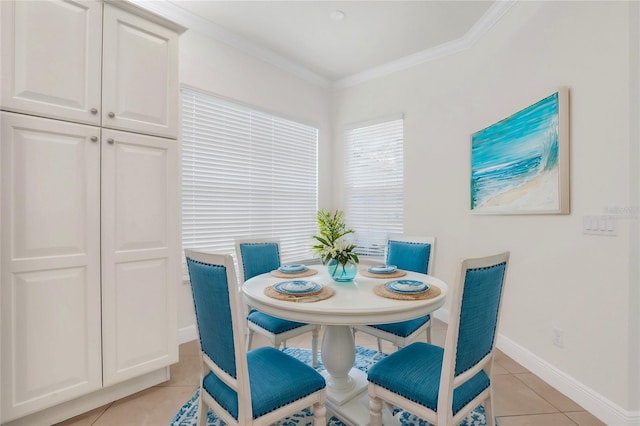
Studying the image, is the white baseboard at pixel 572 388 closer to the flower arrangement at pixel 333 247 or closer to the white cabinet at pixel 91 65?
the flower arrangement at pixel 333 247

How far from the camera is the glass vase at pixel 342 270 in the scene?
1876 mm

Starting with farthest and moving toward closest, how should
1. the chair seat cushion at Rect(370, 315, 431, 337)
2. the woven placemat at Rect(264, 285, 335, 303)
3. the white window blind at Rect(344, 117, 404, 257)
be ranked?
the white window blind at Rect(344, 117, 404, 257) < the chair seat cushion at Rect(370, 315, 431, 337) < the woven placemat at Rect(264, 285, 335, 303)

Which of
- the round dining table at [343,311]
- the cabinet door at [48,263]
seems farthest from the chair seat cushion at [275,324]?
the cabinet door at [48,263]

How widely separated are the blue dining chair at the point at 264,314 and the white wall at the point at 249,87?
86 cm

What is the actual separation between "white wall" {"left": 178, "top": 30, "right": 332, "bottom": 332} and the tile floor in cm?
79

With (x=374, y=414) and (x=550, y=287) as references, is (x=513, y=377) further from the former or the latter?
(x=374, y=414)

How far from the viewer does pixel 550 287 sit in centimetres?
221

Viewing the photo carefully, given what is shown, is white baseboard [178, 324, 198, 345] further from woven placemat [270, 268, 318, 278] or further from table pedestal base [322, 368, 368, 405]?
table pedestal base [322, 368, 368, 405]

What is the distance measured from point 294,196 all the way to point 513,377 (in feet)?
9.03

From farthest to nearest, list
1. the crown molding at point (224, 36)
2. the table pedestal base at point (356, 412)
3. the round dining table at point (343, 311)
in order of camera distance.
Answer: the crown molding at point (224, 36), the table pedestal base at point (356, 412), the round dining table at point (343, 311)

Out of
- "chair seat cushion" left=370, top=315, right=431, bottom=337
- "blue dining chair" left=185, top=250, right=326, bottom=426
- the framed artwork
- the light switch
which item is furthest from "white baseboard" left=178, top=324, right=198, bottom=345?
the light switch

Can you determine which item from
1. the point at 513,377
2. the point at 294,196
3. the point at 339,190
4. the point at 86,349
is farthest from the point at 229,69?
the point at 513,377

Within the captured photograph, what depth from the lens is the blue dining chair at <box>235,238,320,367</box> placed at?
6.80 feet

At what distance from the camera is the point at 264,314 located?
7.37 feet
